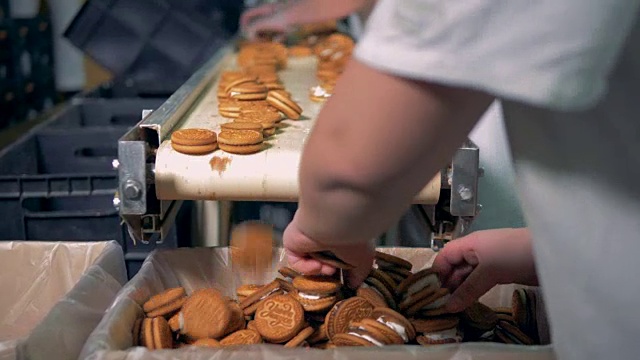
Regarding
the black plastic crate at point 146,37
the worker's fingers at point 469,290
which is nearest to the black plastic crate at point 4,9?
the black plastic crate at point 146,37

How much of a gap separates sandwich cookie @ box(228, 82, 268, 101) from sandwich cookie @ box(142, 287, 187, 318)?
46 centimetres

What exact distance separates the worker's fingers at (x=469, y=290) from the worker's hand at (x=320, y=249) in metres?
0.13

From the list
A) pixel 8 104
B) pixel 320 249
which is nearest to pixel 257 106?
pixel 320 249

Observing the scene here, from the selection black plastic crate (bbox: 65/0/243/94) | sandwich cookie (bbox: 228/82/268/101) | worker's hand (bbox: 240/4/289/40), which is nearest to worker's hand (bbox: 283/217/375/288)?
sandwich cookie (bbox: 228/82/268/101)

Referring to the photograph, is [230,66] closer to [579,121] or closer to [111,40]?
[111,40]

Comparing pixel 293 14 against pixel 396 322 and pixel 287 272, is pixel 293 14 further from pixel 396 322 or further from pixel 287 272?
pixel 396 322

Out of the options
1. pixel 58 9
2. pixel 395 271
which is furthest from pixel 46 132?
pixel 58 9

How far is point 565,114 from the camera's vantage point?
433 mm

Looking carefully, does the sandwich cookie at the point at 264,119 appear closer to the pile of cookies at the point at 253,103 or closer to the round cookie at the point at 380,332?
the pile of cookies at the point at 253,103

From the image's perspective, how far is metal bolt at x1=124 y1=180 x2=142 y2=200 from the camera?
0.93 m

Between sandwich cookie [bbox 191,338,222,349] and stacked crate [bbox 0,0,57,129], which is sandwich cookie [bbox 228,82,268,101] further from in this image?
stacked crate [bbox 0,0,57,129]

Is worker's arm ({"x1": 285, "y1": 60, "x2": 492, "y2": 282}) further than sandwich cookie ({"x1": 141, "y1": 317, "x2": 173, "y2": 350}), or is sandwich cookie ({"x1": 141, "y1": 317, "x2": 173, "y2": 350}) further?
sandwich cookie ({"x1": 141, "y1": 317, "x2": 173, "y2": 350})

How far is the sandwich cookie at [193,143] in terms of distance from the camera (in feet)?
3.28

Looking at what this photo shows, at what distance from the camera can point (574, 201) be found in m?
0.45
